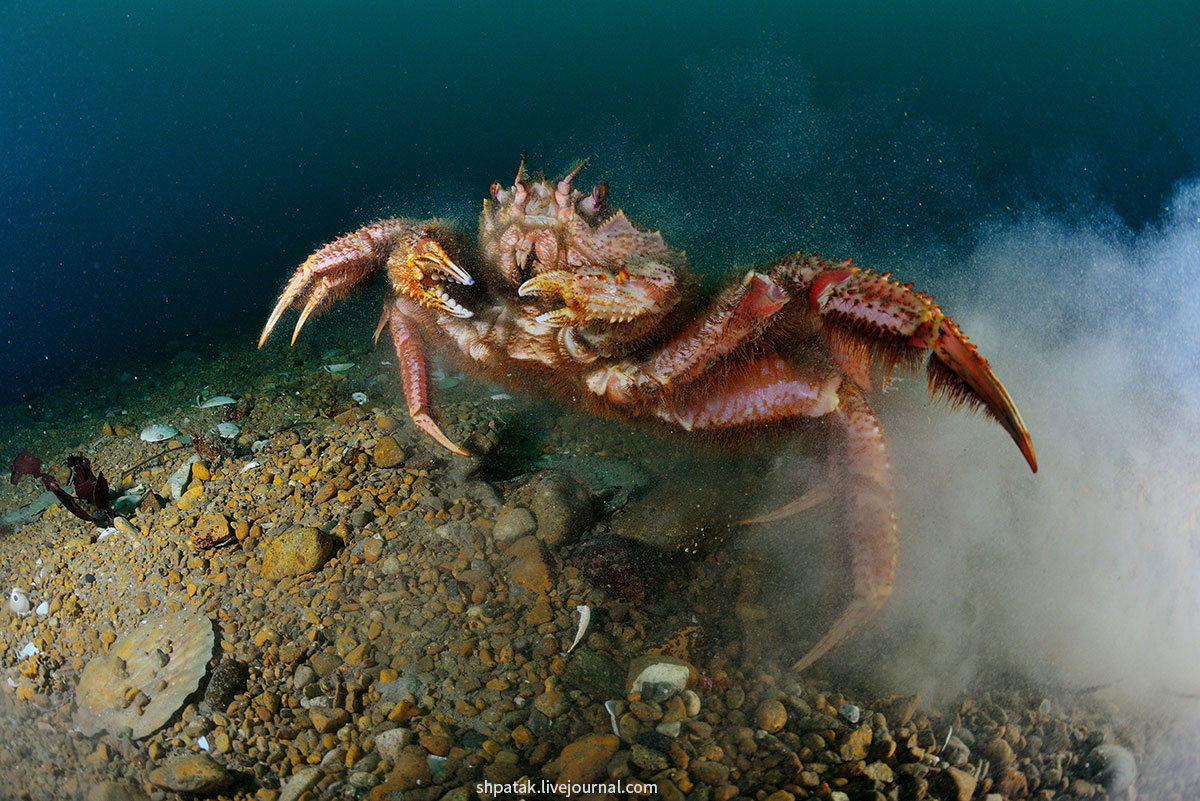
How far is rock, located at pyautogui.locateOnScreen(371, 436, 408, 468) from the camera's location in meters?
2.89

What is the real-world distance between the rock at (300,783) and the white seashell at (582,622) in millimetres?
780

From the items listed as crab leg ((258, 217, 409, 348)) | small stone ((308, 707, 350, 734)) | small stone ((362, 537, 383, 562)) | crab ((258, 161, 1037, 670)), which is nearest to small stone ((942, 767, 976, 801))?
crab ((258, 161, 1037, 670))

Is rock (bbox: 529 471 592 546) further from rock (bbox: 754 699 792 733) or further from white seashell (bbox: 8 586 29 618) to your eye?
white seashell (bbox: 8 586 29 618)

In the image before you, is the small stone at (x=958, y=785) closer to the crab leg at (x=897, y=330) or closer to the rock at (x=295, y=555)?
the crab leg at (x=897, y=330)

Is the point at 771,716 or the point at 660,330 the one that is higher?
the point at 660,330

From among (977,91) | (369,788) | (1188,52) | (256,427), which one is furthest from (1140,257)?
(1188,52)

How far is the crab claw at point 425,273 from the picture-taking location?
3.04m

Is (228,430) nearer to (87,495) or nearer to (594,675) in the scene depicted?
(87,495)

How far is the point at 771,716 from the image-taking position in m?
1.76

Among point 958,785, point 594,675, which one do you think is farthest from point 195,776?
point 958,785

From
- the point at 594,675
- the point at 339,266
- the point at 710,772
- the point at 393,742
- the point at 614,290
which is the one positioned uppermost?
the point at 614,290

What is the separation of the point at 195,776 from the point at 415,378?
2.12 metres

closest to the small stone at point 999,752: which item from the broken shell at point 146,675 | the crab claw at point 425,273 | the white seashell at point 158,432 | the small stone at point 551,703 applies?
the small stone at point 551,703

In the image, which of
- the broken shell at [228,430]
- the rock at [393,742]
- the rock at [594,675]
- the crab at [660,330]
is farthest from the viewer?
the broken shell at [228,430]
